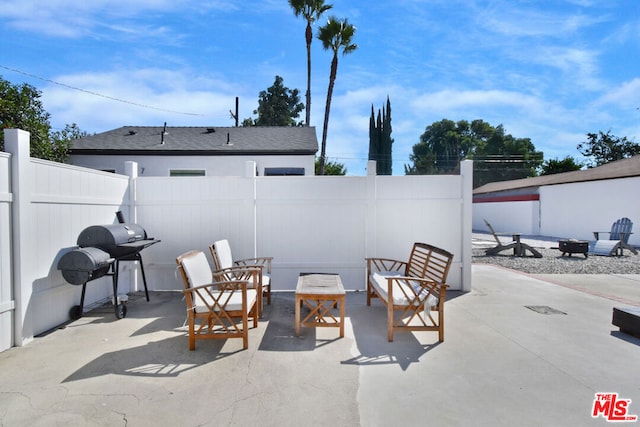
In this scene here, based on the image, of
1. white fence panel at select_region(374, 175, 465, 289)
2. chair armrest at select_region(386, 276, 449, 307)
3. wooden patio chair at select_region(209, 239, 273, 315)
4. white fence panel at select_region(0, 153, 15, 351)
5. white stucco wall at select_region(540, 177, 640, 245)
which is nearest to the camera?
white fence panel at select_region(0, 153, 15, 351)

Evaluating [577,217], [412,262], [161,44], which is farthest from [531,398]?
[577,217]


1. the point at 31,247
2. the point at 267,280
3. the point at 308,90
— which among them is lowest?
the point at 267,280

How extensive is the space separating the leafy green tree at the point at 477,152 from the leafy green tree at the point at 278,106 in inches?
848

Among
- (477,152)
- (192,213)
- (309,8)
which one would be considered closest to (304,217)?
(192,213)

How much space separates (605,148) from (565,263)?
3294 centimetres

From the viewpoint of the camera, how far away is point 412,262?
5.27m

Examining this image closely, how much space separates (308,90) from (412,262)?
19423 millimetres

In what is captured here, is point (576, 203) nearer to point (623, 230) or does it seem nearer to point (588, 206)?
point (588, 206)

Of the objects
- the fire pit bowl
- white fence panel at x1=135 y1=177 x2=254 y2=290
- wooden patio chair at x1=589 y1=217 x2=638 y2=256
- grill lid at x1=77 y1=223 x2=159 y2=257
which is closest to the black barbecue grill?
grill lid at x1=77 y1=223 x2=159 y2=257

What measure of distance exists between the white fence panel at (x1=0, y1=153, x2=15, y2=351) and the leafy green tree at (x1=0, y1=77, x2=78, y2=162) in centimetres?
960

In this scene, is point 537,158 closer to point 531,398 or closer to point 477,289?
point 477,289

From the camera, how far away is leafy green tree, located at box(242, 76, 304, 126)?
2902cm

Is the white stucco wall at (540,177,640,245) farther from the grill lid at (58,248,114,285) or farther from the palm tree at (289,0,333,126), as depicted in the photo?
the grill lid at (58,248,114,285)

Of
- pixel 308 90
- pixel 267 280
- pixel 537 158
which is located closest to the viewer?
pixel 267 280
